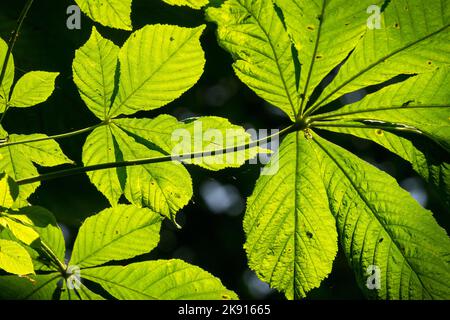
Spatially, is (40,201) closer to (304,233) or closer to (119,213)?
(119,213)

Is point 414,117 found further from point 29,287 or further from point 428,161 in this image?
point 29,287

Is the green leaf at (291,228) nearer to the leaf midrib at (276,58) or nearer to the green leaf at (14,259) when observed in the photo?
the leaf midrib at (276,58)

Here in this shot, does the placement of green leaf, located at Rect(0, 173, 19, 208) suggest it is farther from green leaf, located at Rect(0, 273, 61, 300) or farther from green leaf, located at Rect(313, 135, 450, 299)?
green leaf, located at Rect(313, 135, 450, 299)

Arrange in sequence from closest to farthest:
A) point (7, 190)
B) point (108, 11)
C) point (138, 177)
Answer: point (7, 190) < point (108, 11) < point (138, 177)

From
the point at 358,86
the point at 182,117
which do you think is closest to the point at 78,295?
the point at 358,86

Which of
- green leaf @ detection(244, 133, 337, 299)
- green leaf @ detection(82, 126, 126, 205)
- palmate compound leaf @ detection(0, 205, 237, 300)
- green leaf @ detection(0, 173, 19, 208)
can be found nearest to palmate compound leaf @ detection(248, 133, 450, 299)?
green leaf @ detection(244, 133, 337, 299)
